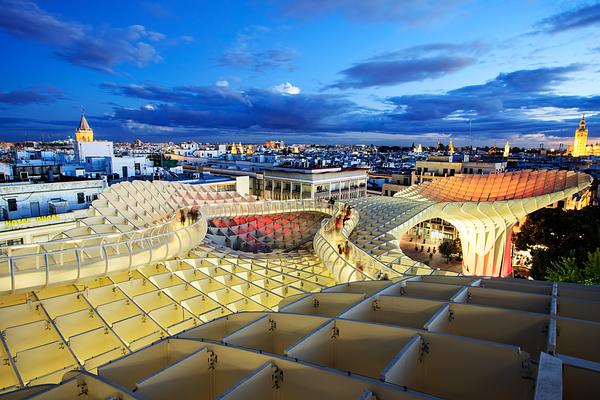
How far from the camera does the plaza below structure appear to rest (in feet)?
24.2

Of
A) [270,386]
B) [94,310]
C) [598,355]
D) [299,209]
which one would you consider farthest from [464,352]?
[299,209]

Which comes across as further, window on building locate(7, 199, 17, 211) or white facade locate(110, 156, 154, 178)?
white facade locate(110, 156, 154, 178)

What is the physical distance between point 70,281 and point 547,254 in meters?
48.5

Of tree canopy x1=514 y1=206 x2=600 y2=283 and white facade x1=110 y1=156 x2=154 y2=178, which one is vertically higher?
white facade x1=110 y1=156 x2=154 y2=178

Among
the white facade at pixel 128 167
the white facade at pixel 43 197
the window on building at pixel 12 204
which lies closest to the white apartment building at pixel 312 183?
the white facade at pixel 128 167

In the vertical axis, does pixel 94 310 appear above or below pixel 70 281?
below

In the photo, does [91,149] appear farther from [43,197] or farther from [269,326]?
[269,326]

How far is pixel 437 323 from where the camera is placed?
30.7ft

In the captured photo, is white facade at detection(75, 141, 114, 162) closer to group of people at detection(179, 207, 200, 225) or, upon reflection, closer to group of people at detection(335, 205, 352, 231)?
group of people at detection(179, 207, 200, 225)

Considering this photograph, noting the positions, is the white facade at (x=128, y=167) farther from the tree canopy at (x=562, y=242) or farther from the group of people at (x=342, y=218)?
the tree canopy at (x=562, y=242)

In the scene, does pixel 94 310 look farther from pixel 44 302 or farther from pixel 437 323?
pixel 437 323

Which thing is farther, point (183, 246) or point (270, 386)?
point (183, 246)

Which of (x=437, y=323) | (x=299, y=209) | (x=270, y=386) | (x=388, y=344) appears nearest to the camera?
(x=270, y=386)

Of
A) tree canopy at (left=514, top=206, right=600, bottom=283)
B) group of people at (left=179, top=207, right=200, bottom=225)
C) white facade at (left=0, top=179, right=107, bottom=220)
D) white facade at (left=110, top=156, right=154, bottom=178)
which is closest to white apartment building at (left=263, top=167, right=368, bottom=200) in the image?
white facade at (left=110, top=156, right=154, bottom=178)
